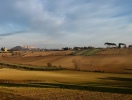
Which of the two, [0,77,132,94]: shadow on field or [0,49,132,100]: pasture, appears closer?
[0,49,132,100]: pasture

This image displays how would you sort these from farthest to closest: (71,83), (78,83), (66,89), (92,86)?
(78,83) → (71,83) → (92,86) → (66,89)

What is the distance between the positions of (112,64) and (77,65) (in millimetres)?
11599

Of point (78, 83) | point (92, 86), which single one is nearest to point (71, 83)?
point (78, 83)

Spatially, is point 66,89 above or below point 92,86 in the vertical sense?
above

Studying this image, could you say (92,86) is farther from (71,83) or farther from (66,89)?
(66,89)

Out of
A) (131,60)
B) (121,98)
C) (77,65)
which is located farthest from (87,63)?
(121,98)

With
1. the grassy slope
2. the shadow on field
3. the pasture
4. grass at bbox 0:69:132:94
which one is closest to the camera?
the grassy slope

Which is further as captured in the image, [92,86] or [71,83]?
[71,83]

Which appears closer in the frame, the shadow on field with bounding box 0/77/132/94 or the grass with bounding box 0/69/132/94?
the shadow on field with bounding box 0/77/132/94

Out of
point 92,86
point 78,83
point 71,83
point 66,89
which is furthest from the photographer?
point 78,83

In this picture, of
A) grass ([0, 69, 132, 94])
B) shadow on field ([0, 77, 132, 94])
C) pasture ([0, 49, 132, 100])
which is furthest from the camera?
grass ([0, 69, 132, 94])

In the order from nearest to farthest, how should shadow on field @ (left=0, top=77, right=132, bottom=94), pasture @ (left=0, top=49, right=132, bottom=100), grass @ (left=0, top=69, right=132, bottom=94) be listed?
pasture @ (left=0, top=49, right=132, bottom=100) < shadow on field @ (left=0, top=77, right=132, bottom=94) < grass @ (left=0, top=69, right=132, bottom=94)

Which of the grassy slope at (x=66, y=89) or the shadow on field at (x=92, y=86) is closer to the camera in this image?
the grassy slope at (x=66, y=89)

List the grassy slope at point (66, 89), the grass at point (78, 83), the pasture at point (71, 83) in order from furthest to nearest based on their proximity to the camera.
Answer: the grass at point (78, 83), the pasture at point (71, 83), the grassy slope at point (66, 89)
